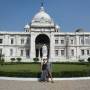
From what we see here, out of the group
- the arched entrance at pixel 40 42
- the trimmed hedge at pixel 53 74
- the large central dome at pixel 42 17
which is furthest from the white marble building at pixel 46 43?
the trimmed hedge at pixel 53 74

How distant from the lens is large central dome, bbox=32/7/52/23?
247 feet

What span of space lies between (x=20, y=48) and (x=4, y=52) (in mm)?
4668

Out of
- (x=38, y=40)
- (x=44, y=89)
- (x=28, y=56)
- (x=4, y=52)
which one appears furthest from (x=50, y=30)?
(x=44, y=89)

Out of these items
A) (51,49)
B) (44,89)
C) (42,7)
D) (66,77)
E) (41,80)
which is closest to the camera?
(44,89)

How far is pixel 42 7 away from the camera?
3263 inches

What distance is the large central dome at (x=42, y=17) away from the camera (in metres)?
75.2

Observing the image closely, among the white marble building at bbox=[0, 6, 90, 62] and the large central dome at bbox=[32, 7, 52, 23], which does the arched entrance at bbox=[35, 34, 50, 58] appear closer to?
the white marble building at bbox=[0, 6, 90, 62]

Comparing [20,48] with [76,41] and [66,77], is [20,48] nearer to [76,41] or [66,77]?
[76,41]

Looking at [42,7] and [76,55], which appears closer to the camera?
[76,55]

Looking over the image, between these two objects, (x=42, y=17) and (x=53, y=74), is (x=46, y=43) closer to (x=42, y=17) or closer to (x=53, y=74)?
(x=42, y=17)

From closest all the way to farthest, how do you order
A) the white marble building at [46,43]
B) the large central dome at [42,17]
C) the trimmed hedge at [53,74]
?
the trimmed hedge at [53,74] → the white marble building at [46,43] → the large central dome at [42,17]

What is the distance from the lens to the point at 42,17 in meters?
76.5

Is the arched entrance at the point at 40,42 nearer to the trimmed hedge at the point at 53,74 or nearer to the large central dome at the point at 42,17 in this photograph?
the large central dome at the point at 42,17

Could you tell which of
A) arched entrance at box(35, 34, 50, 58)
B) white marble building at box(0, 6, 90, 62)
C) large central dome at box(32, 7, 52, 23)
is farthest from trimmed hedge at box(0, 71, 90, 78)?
large central dome at box(32, 7, 52, 23)
